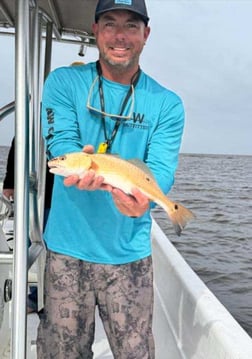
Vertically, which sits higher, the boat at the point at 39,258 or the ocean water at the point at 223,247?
the boat at the point at 39,258

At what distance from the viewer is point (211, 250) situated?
1165 cm

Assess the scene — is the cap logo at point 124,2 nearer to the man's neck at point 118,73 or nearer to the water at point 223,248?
the man's neck at point 118,73

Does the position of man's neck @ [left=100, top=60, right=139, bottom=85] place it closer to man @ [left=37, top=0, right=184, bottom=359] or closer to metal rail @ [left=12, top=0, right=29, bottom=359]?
man @ [left=37, top=0, right=184, bottom=359]

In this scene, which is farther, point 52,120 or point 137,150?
point 137,150

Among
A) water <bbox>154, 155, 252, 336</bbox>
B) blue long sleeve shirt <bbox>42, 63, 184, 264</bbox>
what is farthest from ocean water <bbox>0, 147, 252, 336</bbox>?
blue long sleeve shirt <bbox>42, 63, 184, 264</bbox>

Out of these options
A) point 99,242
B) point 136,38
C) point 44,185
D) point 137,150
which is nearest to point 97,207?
point 99,242

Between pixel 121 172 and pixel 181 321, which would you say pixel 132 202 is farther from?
pixel 181 321

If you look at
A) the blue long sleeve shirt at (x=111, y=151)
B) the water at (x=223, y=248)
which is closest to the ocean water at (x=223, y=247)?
the water at (x=223, y=248)

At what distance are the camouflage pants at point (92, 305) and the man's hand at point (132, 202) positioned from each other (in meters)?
0.39

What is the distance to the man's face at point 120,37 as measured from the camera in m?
2.28

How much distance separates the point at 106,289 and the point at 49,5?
1.93 metres

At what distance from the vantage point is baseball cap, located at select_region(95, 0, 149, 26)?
223cm

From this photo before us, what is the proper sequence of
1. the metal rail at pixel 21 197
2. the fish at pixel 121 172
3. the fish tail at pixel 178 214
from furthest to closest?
1. the fish tail at pixel 178 214
2. the fish at pixel 121 172
3. the metal rail at pixel 21 197

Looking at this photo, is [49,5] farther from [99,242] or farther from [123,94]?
[99,242]
